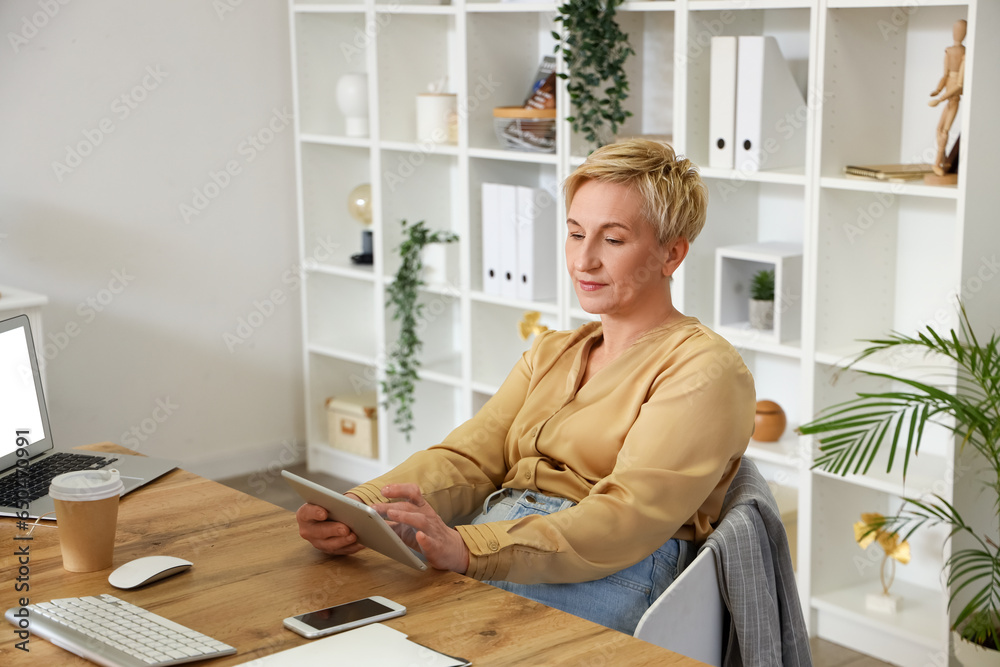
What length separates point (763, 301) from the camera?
2.86 m

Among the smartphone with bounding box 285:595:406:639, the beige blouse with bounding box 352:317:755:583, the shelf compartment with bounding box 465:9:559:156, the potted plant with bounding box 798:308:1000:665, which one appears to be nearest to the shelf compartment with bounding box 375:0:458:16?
the shelf compartment with bounding box 465:9:559:156

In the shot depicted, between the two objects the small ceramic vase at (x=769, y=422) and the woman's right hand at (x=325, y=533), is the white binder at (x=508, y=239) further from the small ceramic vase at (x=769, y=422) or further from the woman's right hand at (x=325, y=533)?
the woman's right hand at (x=325, y=533)

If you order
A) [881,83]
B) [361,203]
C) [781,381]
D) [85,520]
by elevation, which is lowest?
[781,381]

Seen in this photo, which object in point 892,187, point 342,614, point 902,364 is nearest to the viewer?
point 342,614

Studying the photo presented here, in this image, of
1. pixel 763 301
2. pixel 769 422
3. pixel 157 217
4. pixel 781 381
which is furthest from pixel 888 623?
pixel 157 217

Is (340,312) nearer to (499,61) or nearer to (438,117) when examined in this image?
(438,117)

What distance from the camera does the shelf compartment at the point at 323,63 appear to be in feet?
13.2

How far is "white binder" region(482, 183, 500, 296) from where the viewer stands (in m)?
3.49

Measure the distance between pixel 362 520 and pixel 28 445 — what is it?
29.4 inches

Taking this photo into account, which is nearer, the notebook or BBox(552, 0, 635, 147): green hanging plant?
the notebook

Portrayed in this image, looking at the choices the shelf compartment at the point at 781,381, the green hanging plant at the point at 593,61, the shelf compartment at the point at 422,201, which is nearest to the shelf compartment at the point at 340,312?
the shelf compartment at the point at 422,201

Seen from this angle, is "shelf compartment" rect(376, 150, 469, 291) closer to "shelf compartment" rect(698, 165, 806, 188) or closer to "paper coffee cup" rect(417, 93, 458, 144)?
"paper coffee cup" rect(417, 93, 458, 144)

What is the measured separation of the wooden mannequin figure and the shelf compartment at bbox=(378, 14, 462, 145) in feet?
5.95

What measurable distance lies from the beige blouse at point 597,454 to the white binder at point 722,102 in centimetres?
113
